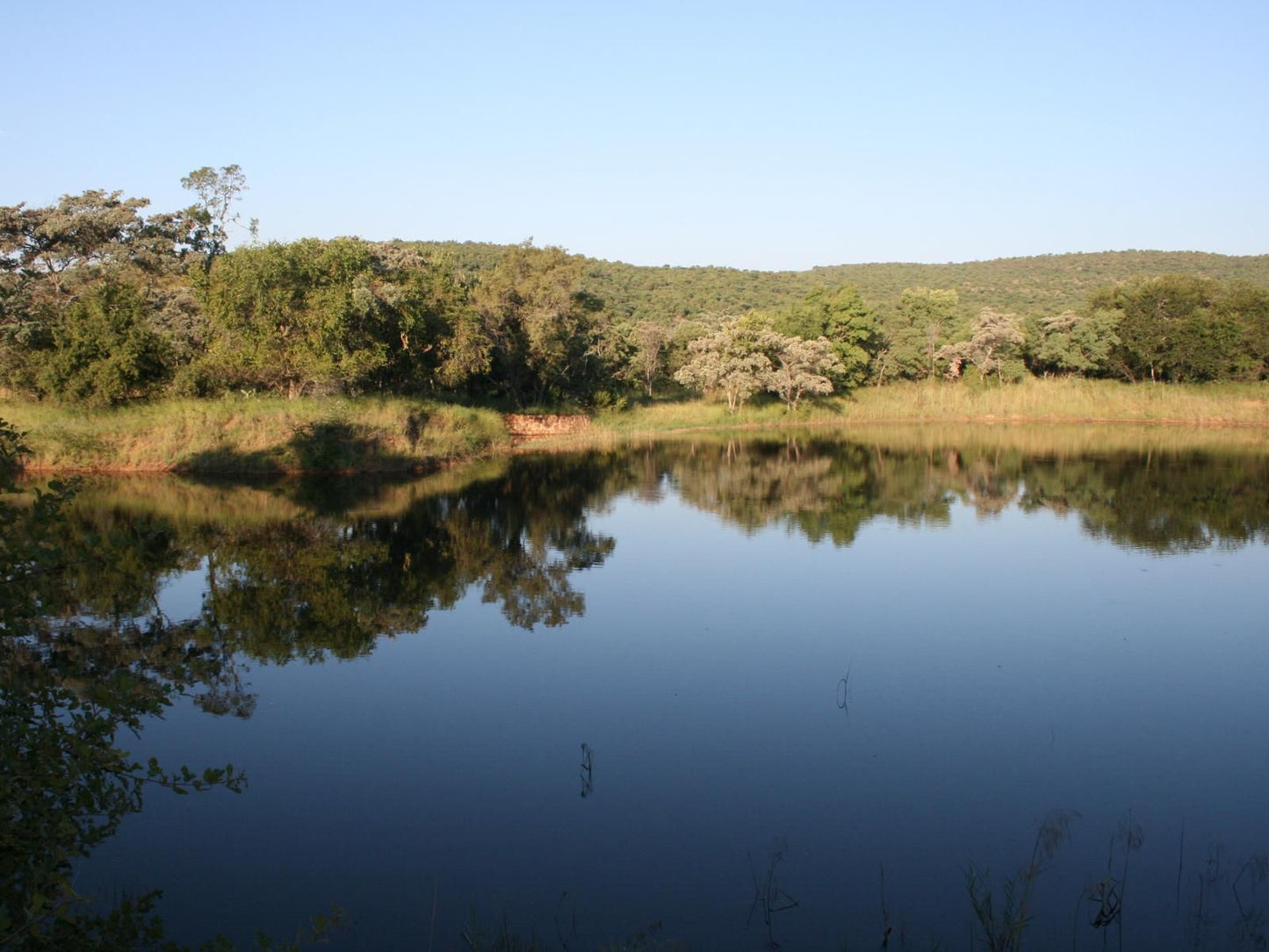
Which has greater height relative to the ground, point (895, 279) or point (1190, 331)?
point (895, 279)

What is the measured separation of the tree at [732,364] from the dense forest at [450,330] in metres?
0.09

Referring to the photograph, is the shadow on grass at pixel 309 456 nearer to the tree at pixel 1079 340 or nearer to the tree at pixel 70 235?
the tree at pixel 70 235

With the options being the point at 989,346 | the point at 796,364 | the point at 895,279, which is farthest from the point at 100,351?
the point at 895,279

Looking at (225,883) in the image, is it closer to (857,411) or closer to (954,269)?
(857,411)

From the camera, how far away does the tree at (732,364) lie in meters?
38.3

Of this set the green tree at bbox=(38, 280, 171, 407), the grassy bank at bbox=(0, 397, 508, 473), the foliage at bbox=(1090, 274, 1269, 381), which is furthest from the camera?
the foliage at bbox=(1090, 274, 1269, 381)

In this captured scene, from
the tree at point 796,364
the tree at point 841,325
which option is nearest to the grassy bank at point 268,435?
the tree at point 796,364

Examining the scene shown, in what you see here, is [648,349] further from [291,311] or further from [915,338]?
[291,311]

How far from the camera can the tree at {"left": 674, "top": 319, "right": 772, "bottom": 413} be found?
38312 millimetres

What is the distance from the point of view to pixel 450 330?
30500 millimetres

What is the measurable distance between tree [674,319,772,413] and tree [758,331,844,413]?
0.44m

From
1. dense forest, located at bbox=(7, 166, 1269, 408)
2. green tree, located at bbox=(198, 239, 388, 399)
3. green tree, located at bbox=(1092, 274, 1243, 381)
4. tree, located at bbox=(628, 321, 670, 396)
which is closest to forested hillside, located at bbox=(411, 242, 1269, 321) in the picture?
tree, located at bbox=(628, 321, 670, 396)

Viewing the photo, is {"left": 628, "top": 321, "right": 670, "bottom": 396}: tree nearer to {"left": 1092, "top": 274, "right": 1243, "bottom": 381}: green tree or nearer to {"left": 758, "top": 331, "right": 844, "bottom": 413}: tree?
{"left": 758, "top": 331, "right": 844, "bottom": 413}: tree

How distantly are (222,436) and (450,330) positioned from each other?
768 cm
